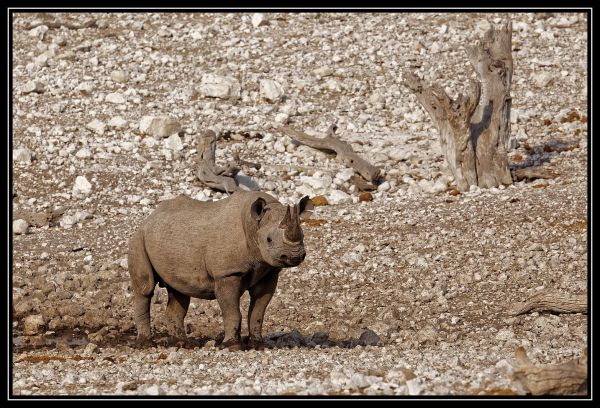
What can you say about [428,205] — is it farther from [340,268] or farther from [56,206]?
[56,206]

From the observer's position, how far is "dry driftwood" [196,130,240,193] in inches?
940

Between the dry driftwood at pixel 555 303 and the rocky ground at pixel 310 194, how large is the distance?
0.55ft

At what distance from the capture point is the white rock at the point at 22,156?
25.0 meters

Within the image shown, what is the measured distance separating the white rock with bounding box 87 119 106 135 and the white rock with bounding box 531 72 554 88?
1026 centimetres

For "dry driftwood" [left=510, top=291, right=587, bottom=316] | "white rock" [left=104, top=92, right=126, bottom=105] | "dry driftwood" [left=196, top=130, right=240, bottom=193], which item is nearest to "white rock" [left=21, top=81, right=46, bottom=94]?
"white rock" [left=104, top=92, right=126, bottom=105]

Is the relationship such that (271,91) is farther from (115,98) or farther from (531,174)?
(531,174)

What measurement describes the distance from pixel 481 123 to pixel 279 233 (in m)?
11.3

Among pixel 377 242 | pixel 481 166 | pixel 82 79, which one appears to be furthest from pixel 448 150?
pixel 82 79

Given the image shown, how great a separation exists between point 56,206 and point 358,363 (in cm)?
1182

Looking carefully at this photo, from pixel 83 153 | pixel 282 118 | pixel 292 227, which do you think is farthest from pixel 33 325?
pixel 282 118

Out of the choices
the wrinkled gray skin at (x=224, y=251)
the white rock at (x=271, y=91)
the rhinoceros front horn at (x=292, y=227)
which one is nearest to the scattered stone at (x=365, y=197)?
the white rock at (x=271, y=91)

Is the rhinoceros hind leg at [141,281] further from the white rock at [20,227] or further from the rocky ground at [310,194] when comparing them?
the white rock at [20,227]

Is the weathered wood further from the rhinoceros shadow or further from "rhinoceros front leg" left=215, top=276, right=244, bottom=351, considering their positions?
"rhinoceros front leg" left=215, top=276, right=244, bottom=351

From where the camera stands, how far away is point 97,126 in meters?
26.7
